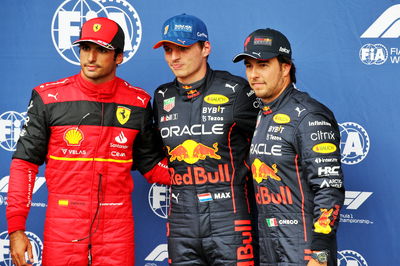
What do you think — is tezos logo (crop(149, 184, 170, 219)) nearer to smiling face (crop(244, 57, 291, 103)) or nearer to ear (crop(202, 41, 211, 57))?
ear (crop(202, 41, 211, 57))

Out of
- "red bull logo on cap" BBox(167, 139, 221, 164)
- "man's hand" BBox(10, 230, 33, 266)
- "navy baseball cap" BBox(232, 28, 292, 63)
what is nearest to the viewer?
"navy baseball cap" BBox(232, 28, 292, 63)

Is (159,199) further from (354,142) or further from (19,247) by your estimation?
(354,142)

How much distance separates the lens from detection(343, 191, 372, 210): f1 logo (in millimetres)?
3184

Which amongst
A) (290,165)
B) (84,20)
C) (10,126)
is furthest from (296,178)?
(10,126)

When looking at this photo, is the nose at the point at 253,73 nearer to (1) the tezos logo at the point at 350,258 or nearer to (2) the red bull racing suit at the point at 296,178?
(2) the red bull racing suit at the point at 296,178

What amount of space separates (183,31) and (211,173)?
2.34 feet

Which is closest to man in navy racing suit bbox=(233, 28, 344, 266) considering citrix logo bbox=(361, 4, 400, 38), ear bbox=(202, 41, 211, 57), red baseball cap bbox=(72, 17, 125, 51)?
ear bbox=(202, 41, 211, 57)

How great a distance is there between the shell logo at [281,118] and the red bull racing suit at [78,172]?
81 cm

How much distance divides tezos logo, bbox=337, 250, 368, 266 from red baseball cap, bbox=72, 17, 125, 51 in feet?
5.47

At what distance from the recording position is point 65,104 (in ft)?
9.37

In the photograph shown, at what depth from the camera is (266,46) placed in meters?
2.58

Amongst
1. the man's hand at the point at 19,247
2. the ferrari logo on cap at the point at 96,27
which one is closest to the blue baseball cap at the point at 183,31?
the ferrari logo on cap at the point at 96,27

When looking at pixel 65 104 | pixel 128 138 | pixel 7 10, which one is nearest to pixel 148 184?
pixel 128 138

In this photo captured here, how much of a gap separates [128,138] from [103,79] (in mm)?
324
